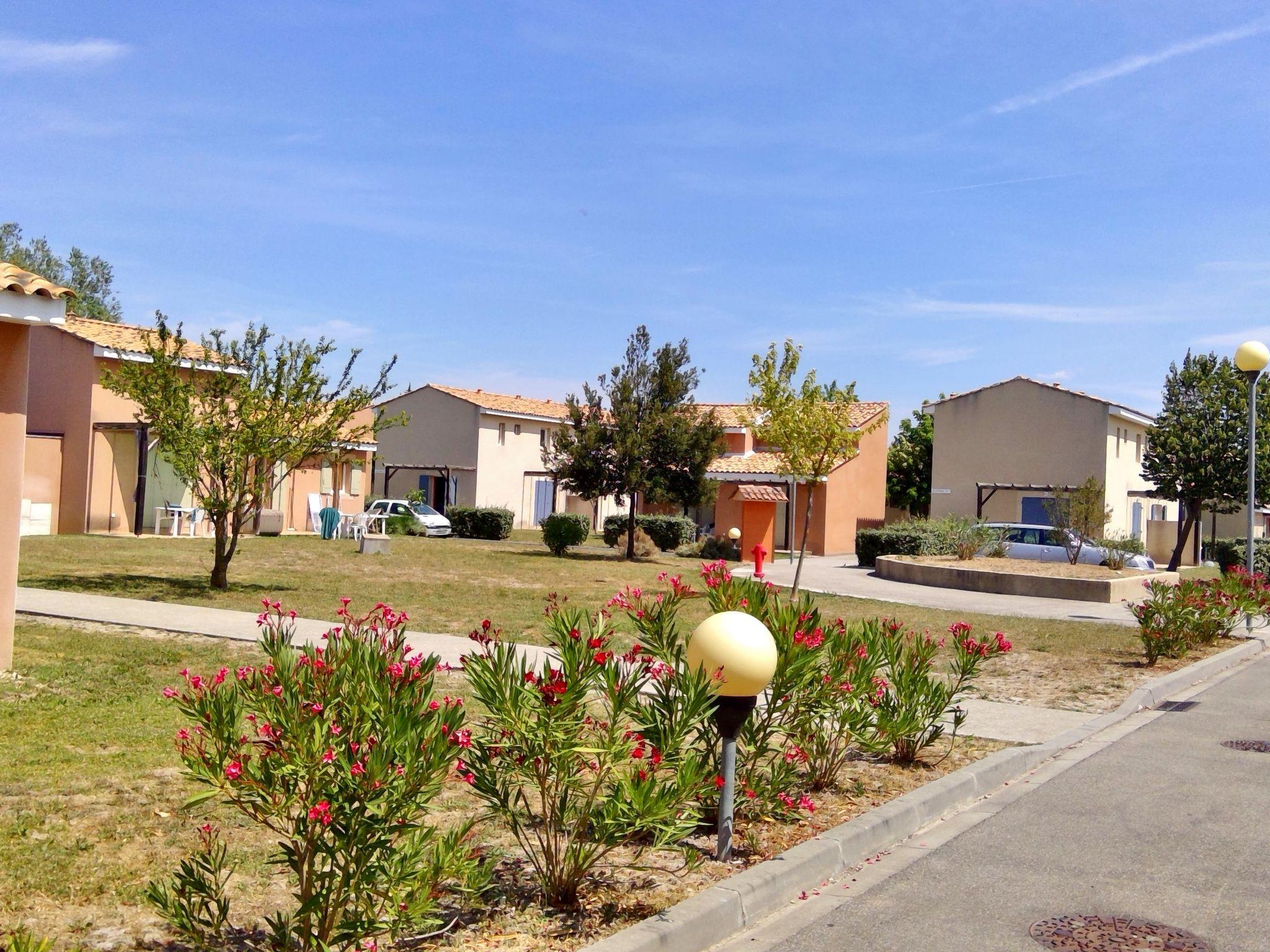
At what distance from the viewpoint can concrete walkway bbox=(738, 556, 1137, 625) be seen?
19.4m

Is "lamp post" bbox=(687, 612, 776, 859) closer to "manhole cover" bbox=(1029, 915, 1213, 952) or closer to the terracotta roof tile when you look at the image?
"manhole cover" bbox=(1029, 915, 1213, 952)

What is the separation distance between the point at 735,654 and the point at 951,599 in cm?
1779

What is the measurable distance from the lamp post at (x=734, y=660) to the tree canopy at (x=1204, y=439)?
3421cm

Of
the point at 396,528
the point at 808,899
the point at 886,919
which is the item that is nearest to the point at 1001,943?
the point at 886,919

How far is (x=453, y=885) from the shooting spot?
432 centimetres

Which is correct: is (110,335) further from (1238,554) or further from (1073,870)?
(1238,554)

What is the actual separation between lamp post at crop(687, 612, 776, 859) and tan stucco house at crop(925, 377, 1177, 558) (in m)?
33.4

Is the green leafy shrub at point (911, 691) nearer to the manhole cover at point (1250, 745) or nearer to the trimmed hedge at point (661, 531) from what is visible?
the manhole cover at point (1250, 745)

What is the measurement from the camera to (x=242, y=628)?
1227cm

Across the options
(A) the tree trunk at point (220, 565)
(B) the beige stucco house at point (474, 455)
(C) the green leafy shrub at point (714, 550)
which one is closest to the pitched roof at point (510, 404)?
(B) the beige stucco house at point (474, 455)

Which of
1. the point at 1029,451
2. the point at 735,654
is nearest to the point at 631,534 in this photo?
the point at 1029,451

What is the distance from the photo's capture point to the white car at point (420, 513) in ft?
121

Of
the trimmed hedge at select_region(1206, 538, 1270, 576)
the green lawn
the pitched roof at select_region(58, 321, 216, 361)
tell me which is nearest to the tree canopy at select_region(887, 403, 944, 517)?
the trimmed hedge at select_region(1206, 538, 1270, 576)

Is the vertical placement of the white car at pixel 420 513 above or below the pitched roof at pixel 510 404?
below
